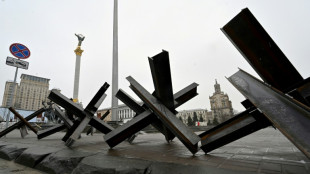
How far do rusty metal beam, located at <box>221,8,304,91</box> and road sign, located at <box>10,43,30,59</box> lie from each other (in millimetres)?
8894

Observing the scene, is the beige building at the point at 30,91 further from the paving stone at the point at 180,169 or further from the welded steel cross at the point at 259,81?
the welded steel cross at the point at 259,81

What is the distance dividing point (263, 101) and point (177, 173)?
1.03 metres

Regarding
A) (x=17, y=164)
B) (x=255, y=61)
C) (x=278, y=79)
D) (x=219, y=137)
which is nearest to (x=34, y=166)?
(x=17, y=164)

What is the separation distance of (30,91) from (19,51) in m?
84.3

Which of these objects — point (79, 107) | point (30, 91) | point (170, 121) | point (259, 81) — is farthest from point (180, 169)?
→ point (30, 91)

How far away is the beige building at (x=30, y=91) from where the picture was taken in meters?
69.1

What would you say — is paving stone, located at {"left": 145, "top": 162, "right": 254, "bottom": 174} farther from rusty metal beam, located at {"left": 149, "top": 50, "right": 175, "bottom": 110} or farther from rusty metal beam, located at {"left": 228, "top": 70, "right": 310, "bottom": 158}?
rusty metal beam, located at {"left": 149, "top": 50, "right": 175, "bottom": 110}

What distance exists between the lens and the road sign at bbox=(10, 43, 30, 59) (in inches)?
269

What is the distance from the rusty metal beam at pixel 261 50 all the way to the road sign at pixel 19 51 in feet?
29.2

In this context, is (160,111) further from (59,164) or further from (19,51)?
(19,51)

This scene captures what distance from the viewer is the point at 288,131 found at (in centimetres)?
104

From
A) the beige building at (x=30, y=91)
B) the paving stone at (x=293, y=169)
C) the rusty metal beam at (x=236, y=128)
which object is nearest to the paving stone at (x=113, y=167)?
the rusty metal beam at (x=236, y=128)

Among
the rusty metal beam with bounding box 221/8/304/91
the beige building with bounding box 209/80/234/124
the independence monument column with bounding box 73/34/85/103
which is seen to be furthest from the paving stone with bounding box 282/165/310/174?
the beige building with bounding box 209/80/234/124

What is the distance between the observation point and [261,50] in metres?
1.75
